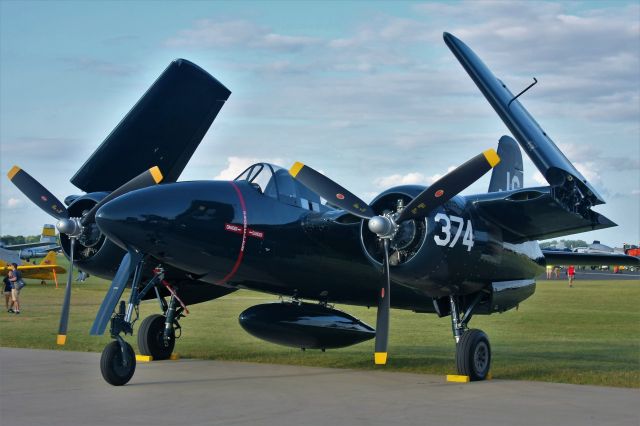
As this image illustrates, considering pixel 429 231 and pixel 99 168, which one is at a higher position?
pixel 99 168

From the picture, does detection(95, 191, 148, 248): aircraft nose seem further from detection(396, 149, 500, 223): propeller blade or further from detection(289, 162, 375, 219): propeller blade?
detection(396, 149, 500, 223): propeller blade

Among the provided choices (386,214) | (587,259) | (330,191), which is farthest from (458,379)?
(587,259)

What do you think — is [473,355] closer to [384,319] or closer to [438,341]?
[384,319]

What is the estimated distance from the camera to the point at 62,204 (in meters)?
16.0

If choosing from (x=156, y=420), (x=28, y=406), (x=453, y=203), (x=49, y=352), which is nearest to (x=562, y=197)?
(x=453, y=203)

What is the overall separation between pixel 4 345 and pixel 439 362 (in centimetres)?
983

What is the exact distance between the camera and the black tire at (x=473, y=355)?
14.2 meters

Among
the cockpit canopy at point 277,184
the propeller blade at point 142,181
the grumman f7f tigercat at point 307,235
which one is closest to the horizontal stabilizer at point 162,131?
the grumman f7f tigercat at point 307,235

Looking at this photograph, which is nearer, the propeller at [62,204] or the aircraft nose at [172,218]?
the aircraft nose at [172,218]

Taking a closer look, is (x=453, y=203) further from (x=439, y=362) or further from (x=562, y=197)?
(x=439, y=362)

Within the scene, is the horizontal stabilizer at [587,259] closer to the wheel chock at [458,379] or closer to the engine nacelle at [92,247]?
the wheel chock at [458,379]

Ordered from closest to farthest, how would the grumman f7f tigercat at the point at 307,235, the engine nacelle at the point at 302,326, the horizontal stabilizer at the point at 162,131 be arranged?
the grumman f7f tigercat at the point at 307,235, the engine nacelle at the point at 302,326, the horizontal stabilizer at the point at 162,131

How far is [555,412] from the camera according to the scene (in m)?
11.1

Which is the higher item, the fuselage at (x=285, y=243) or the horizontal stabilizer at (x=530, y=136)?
the horizontal stabilizer at (x=530, y=136)
